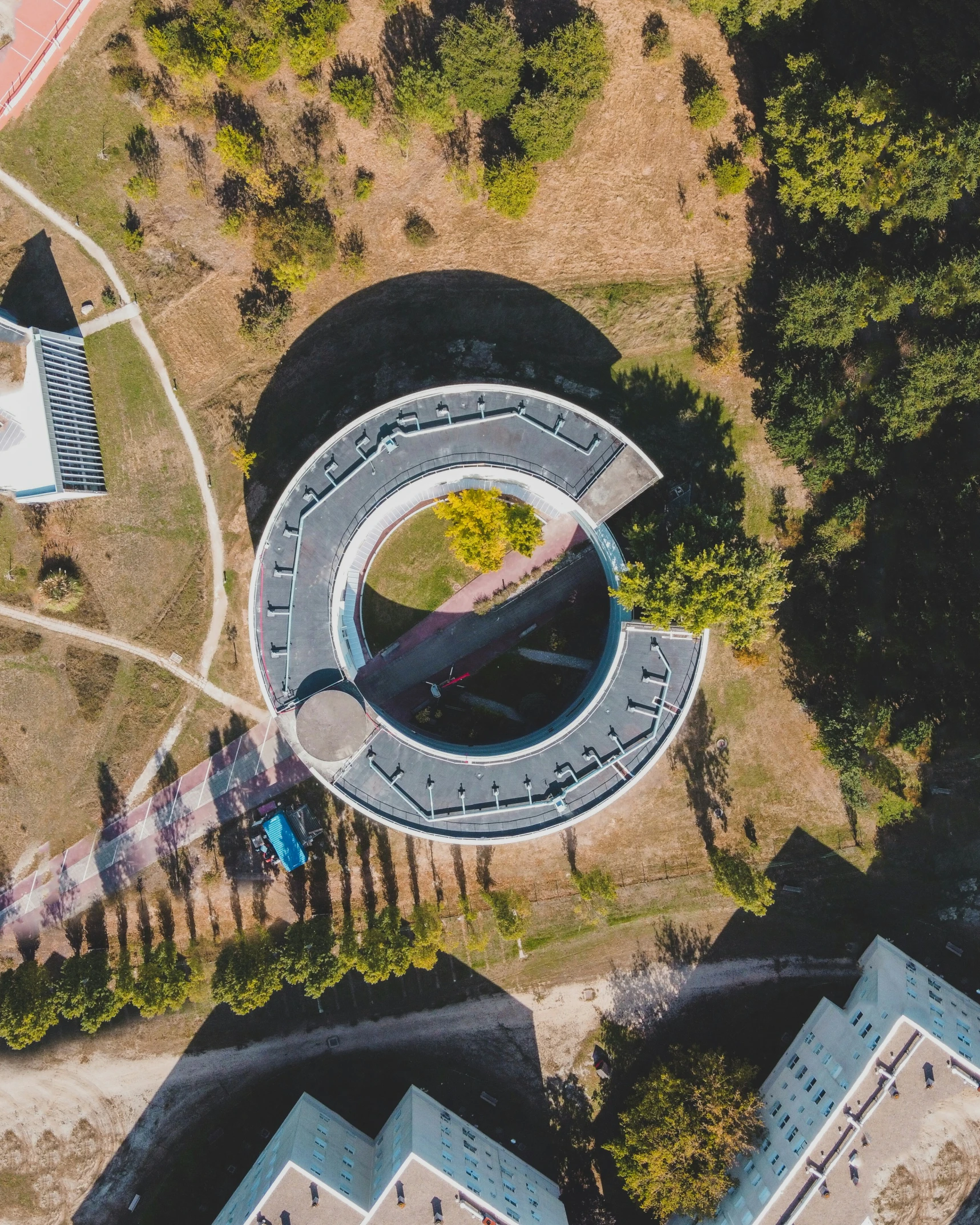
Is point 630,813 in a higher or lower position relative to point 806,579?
lower

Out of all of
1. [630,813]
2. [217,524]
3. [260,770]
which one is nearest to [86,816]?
[260,770]

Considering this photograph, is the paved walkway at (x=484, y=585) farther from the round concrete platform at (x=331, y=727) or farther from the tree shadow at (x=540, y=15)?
the tree shadow at (x=540, y=15)

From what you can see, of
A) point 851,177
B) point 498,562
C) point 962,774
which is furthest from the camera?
point 962,774

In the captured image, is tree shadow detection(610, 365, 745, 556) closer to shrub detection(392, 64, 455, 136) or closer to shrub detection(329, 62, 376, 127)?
shrub detection(392, 64, 455, 136)

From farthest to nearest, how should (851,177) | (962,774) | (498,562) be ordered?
(962,774), (498,562), (851,177)

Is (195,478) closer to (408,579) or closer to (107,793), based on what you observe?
(408,579)

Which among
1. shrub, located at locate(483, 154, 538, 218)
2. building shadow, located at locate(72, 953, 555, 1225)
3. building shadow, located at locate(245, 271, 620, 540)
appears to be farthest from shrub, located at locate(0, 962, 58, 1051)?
shrub, located at locate(483, 154, 538, 218)

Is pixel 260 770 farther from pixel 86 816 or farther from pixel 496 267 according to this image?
pixel 496 267
